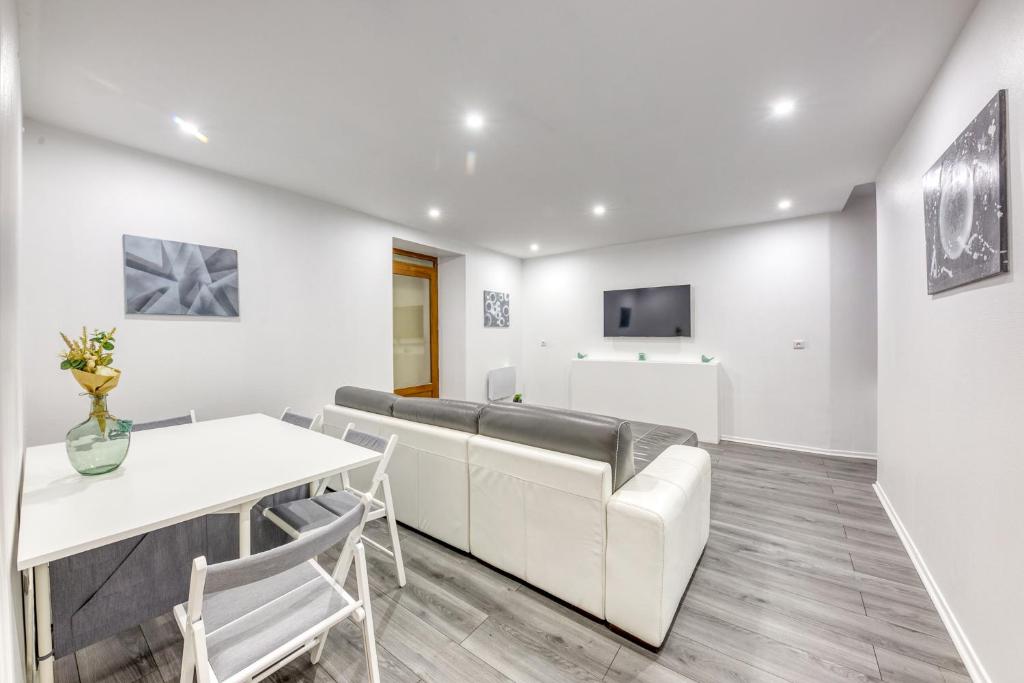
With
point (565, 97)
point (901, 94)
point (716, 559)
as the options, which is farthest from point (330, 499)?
point (901, 94)

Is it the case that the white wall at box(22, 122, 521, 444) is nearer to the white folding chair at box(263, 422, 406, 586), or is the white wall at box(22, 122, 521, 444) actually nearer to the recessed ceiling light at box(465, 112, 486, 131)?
the white folding chair at box(263, 422, 406, 586)

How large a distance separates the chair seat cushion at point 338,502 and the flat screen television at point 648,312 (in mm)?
4335

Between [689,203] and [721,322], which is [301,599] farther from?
[721,322]

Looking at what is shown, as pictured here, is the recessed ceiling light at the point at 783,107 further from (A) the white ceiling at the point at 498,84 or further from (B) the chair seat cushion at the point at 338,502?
(B) the chair seat cushion at the point at 338,502

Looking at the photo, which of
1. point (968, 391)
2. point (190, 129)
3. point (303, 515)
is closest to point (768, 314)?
point (968, 391)

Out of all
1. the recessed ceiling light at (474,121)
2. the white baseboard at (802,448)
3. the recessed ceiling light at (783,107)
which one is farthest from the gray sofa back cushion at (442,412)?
the white baseboard at (802,448)

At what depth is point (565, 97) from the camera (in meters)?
2.16

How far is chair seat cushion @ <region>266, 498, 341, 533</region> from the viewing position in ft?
5.93

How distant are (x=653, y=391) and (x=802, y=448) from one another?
1.66m

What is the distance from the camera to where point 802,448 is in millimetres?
4395

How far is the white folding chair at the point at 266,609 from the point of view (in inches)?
38.6

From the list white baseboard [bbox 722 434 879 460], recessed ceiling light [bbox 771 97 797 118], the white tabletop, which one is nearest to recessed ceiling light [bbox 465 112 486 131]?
recessed ceiling light [bbox 771 97 797 118]

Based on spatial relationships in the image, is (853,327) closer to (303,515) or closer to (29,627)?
(303,515)

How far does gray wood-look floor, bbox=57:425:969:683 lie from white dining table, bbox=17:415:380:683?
68 cm
